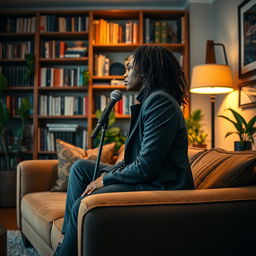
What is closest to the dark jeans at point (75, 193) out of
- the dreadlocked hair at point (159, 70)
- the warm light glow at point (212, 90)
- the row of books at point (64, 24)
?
the dreadlocked hair at point (159, 70)

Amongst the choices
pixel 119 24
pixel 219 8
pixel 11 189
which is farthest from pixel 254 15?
pixel 11 189

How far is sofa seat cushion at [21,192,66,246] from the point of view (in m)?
2.04

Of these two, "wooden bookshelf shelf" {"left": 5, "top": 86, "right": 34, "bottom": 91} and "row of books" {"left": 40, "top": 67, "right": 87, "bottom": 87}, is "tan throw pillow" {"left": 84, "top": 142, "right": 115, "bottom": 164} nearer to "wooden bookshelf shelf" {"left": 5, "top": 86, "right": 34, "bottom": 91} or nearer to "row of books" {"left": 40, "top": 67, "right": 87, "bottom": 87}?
"row of books" {"left": 40, "top": 67, "right": 87, "bottom": 87}

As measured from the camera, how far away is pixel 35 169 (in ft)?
9.25

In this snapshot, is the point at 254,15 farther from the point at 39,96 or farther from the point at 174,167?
the point at 39,96

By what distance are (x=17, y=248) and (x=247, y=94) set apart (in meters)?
2.15

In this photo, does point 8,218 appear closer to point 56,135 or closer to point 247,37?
point 56,135

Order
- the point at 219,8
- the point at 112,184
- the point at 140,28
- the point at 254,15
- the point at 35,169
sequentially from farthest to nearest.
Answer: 1. the point at 140,28
2. the point at 219,8
3. the point at 254,15
4. the point at 35,169
5. the point at 112,184

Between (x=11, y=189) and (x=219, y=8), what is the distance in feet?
9.82

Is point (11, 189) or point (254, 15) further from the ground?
point (254, 15)

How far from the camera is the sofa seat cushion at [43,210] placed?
80.3 inches

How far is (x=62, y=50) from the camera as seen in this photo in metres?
Result: 4.58

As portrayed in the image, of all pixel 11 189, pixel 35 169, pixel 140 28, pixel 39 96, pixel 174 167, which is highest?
pixel 140 28

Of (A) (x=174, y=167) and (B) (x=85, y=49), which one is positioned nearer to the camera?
(A) (x=174, y=167)
